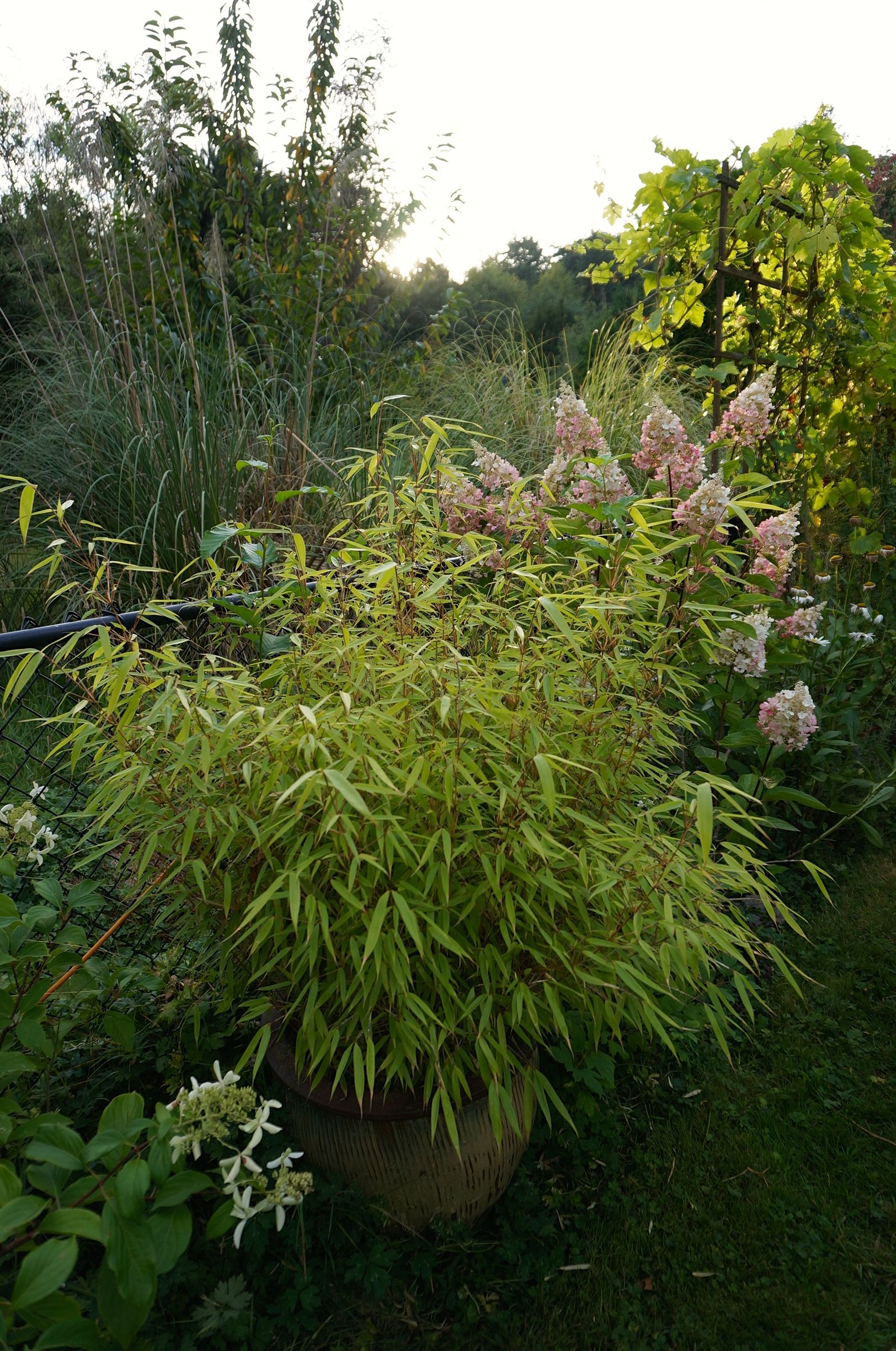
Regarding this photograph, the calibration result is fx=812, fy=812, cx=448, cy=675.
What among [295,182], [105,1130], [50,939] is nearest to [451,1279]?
[105,1130]

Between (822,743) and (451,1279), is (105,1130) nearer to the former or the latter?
(451,1279)

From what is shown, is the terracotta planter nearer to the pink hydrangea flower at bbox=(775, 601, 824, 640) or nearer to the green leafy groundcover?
the green leafy groundcover

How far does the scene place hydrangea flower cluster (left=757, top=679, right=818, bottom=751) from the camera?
6.71 feet

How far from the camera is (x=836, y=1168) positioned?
1551mm

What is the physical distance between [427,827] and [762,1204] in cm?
100

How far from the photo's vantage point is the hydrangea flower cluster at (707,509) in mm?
1620

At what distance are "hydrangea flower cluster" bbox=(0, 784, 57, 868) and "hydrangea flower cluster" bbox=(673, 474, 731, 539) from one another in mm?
1412

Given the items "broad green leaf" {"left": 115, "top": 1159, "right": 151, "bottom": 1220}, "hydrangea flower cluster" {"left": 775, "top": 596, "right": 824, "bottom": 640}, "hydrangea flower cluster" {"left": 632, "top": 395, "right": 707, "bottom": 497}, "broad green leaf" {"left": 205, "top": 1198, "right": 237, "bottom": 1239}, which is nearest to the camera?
"broad green leaf" {"left": 115, "top": 1159, "right": 151, "bottom": 1220}

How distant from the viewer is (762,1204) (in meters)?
1.47

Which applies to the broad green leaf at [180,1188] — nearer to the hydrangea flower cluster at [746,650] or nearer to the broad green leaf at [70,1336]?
the broad green leaf at [70,1336]

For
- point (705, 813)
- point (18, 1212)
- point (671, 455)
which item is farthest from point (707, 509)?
point (18, 1212)

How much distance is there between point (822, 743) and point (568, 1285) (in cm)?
174

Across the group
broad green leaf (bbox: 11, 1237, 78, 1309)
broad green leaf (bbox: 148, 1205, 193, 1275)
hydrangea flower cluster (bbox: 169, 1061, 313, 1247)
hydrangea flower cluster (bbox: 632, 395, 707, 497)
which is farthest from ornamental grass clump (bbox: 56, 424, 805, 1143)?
hydrangea flower cluster (bbox: 632, 395, 707, 497)

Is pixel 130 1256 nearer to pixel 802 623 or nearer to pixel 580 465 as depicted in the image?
pixel 580 465
